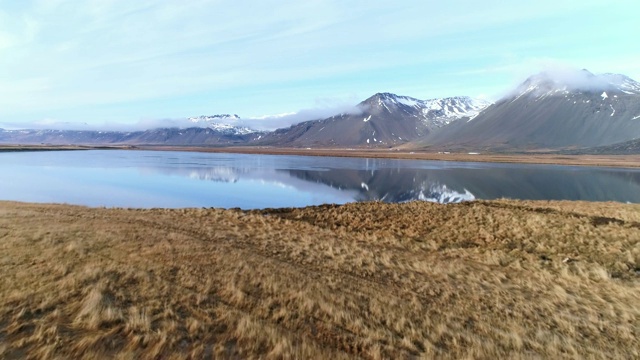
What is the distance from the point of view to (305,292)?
9.98 m

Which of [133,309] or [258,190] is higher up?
[133,309]

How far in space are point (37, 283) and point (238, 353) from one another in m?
5.55

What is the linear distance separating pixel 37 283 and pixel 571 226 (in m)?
22.9

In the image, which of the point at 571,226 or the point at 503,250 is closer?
the point at 503,250

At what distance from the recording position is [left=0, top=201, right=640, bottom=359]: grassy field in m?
7.04

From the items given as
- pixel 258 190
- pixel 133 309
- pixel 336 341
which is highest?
pixel 133 309

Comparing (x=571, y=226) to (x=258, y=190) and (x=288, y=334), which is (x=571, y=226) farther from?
(x=258, y=190)

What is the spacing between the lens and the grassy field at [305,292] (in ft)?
23.1

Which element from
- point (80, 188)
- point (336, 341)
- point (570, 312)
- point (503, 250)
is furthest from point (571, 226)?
point (80, 188)

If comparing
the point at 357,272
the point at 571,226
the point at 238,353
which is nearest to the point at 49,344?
the point at 238,353

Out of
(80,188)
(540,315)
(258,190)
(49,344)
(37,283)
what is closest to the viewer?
(49,344)

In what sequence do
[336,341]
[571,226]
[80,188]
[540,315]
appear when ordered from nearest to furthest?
1. [336,341]
2. [540,315]
3. [571,226]
4. [80,188]

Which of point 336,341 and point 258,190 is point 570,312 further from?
point 258,190

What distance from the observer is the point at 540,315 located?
988 cm
